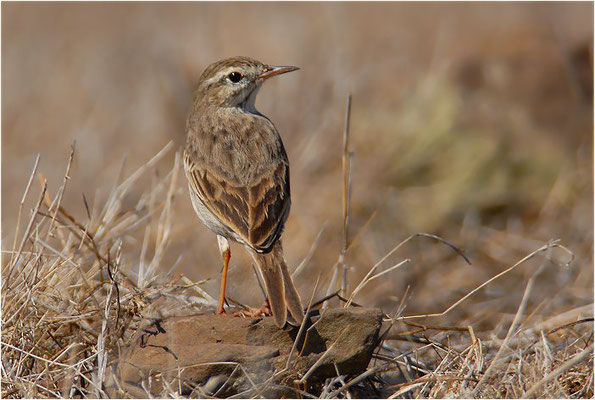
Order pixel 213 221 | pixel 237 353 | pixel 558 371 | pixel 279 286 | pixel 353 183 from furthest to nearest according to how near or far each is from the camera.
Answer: pixel 353 183
pixel 213 221
pixel 279 286
pixel 237 353
pixel 558 371

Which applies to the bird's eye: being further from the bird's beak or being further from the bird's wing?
the bird's wing

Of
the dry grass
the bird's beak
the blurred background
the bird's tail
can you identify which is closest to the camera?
the bird's tail

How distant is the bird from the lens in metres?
5.10

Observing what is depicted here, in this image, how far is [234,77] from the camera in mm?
6461

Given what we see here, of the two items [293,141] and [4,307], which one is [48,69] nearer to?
[293,141]

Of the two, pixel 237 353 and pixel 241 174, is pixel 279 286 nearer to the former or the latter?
pixel 237 353

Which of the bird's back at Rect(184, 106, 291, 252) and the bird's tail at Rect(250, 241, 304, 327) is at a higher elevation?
the bird's back at Rect(184, 106, 291, 252)

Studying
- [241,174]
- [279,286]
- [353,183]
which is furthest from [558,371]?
[353,183]

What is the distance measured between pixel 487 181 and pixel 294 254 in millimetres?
2543

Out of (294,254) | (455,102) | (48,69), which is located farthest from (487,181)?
(48,69)

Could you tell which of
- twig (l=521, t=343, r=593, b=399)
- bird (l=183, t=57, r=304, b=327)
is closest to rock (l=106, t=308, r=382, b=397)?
bird (l=183, t=57, r=304, b=327)

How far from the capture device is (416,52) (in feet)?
38.0

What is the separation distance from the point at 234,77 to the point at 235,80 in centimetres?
2

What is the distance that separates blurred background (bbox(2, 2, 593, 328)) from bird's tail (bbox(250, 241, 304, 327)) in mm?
1652
